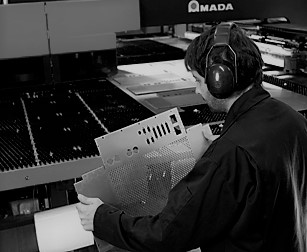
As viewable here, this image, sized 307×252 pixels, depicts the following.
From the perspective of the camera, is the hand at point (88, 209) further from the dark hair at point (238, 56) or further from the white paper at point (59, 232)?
the dark hair at point (238, 56)

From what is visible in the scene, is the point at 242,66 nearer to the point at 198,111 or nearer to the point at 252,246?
the point at 252,246

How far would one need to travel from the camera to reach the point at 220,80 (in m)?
1.19

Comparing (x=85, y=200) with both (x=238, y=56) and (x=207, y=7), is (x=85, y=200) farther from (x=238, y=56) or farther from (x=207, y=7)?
(x=207, y=7)

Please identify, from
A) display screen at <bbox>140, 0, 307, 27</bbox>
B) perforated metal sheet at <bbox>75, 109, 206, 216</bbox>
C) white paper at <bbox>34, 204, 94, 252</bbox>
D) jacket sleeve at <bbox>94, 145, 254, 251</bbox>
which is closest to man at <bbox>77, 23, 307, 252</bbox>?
jacket sleeve at <bbox>94, 145, 254, 251</bbox>

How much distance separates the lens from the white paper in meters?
1.53

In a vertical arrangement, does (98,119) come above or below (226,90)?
below

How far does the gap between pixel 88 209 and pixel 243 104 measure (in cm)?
54

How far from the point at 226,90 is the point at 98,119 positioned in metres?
0.96

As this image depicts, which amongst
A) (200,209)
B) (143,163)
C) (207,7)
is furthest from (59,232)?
(207,7)

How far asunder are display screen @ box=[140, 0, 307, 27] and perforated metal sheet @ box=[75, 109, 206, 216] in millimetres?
852

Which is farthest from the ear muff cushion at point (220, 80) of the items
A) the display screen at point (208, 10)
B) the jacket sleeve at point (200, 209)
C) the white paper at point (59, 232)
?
the display screen at point (208, 10)

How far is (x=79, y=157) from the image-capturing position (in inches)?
67.5

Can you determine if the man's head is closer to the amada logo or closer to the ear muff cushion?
the ear muff cushion

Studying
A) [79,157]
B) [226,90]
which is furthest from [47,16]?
[226,90]
